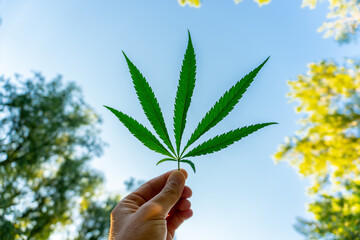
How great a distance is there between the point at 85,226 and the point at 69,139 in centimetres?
648

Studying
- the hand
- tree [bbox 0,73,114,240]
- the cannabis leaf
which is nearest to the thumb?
the hand

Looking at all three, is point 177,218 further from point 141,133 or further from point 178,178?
point 141,133

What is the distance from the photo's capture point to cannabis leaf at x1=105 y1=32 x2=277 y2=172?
1096 mm

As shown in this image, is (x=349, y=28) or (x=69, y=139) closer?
(x=349, y=28)

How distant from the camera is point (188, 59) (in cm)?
108

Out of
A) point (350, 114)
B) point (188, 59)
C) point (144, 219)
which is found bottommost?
point (144, 219)

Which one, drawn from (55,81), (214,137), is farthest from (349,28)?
(55,81)

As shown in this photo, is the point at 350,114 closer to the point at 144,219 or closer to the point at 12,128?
the point at 144,219

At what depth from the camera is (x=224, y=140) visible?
1180 mm

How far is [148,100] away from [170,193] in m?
0.71

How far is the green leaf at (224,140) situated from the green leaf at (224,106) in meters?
0.06

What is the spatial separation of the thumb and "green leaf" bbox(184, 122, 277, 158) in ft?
1.52

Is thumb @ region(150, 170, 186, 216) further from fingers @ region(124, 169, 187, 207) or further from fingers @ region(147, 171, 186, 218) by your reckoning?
fingers @ region(124, 169, 187, 207)

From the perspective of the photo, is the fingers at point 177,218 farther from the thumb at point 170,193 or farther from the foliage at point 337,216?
the foliage at point 337,216
